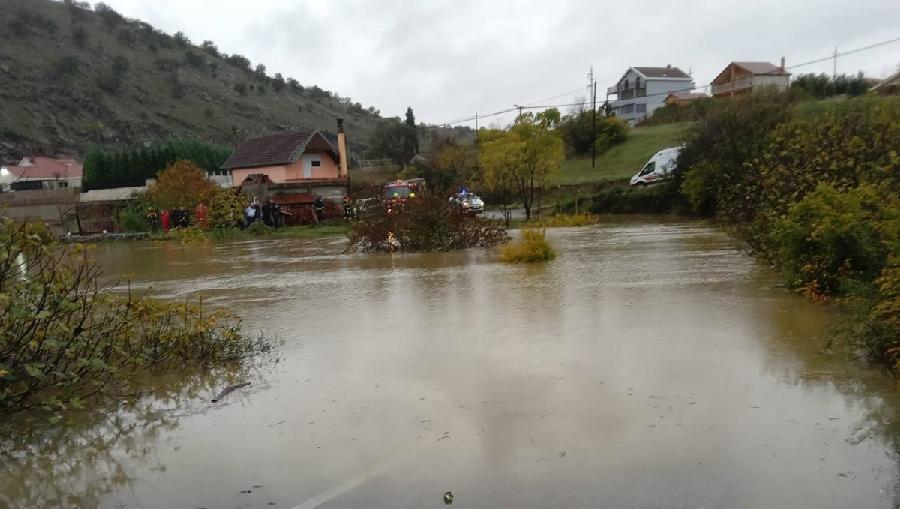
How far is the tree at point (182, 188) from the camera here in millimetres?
29578

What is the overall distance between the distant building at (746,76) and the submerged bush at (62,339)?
55.4 m

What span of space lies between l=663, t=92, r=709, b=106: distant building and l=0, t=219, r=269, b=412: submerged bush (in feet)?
176

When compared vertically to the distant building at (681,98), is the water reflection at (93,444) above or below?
below

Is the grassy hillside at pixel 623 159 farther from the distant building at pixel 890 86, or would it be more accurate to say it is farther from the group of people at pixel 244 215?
the group of people at pixel 244 215

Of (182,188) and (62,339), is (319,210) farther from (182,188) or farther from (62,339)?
(62,339)

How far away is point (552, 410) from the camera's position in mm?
5445

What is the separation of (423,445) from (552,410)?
1150 mm

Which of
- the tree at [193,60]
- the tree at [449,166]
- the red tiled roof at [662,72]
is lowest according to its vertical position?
the tree at [449,166]

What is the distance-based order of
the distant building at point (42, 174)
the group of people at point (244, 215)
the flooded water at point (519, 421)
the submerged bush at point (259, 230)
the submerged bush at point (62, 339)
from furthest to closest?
the distant building at point (42, 174)
the group of people at point (244, 215)
the submerged bush at point (259, 230)
the submerged bush at point (62, 339)
the flooded water at point (519, 421)

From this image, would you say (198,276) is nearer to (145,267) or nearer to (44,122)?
(145,267)

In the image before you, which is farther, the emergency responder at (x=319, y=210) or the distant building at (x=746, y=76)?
the distant building at (x=746, y=76)

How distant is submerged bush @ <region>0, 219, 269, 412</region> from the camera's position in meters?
5.69

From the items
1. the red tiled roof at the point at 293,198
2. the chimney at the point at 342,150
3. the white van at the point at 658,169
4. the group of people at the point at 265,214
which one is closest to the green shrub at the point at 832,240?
the white van at the point at 658,169

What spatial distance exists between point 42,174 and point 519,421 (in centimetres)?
5721
